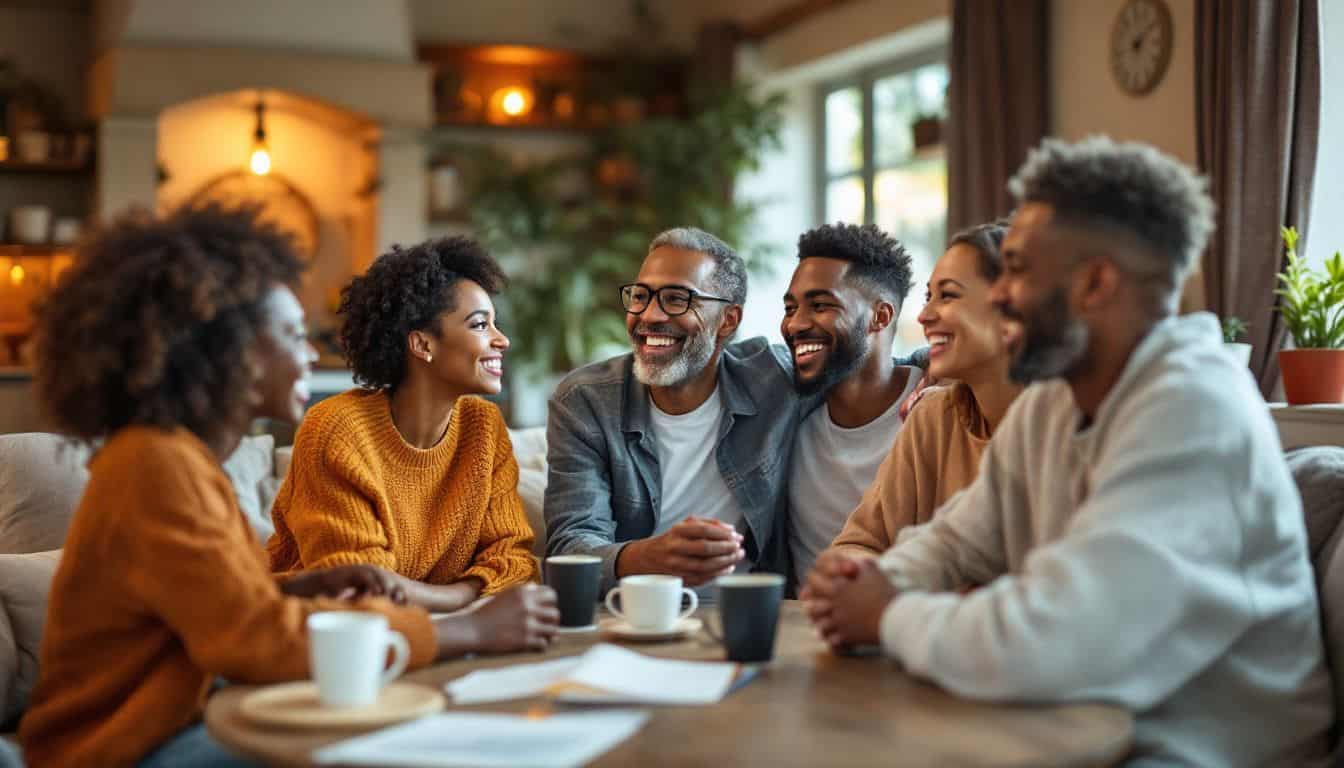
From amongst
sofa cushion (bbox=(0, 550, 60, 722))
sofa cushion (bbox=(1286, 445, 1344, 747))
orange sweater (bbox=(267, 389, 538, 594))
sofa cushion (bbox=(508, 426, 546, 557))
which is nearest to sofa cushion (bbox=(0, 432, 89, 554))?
sofa cushion (bbox=(0, 550, 60, 722))

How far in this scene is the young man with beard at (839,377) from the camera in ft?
8.80

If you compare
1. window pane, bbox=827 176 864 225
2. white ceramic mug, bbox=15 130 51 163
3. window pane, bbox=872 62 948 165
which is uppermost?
window pane, bbox=872 62 948 165

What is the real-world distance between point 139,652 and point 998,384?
133 centimetres

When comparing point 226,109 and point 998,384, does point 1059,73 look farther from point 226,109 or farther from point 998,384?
point 226,109

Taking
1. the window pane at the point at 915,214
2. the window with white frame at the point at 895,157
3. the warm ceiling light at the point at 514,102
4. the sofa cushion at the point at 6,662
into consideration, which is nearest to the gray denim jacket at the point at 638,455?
the sofa cushion at the point at 6,662

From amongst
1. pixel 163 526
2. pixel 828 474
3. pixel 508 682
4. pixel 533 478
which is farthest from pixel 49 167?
pixel 508 682

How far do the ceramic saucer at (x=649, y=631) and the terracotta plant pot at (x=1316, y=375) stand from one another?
2.20 m

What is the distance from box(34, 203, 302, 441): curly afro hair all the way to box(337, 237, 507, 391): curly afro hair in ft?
2.47

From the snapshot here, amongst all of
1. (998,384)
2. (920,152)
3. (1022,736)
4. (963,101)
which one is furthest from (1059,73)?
(1022,736)

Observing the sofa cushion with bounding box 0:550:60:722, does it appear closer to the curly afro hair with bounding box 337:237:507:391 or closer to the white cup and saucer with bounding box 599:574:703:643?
the curly afro hair with bounding box 337:237:507:391

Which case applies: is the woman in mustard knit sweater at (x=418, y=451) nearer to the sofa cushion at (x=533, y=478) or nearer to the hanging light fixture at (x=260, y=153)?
the sofa cushion at (x=533, y=478)

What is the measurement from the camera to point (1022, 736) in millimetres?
1280

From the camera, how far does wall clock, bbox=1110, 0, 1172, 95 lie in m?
4.47

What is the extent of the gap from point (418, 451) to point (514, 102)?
5720 millimetres
